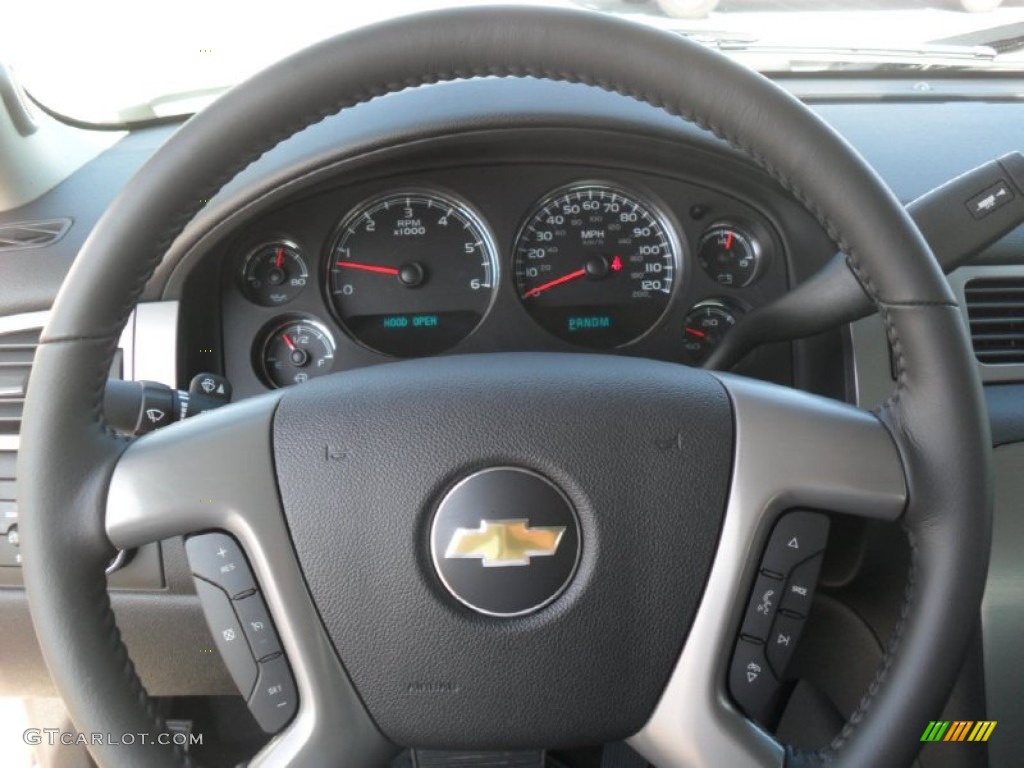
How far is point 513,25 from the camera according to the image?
98 centimetres

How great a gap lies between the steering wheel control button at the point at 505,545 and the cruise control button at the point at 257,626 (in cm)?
18

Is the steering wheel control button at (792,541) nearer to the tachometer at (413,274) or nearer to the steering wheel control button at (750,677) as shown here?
the steering wheel control button at (750,677)

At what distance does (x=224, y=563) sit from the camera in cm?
109

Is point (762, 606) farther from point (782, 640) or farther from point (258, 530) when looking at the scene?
point (258, 530)

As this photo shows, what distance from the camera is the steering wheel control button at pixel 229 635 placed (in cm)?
108

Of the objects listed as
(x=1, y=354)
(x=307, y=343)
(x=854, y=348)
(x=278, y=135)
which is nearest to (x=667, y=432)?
(x=278, y=135)

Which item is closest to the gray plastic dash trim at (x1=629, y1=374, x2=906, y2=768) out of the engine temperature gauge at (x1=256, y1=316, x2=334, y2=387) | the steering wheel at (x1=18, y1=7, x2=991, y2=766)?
the steering wheel at (x1=18, y1=7, x2=991, y2=766)

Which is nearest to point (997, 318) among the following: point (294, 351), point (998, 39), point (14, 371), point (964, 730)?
point (964, 730)

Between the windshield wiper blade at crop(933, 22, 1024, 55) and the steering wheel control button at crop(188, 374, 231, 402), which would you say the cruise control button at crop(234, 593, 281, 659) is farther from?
the windshield wiper blade at crop(933, 22, 1024, 55)

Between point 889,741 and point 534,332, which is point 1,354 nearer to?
point 534,332

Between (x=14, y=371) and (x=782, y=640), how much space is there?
4.35ft

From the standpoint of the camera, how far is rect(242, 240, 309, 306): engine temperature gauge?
76.1 inches

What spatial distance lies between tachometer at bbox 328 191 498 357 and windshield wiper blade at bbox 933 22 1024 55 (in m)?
1.18

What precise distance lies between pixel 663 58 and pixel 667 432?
1.24ft
